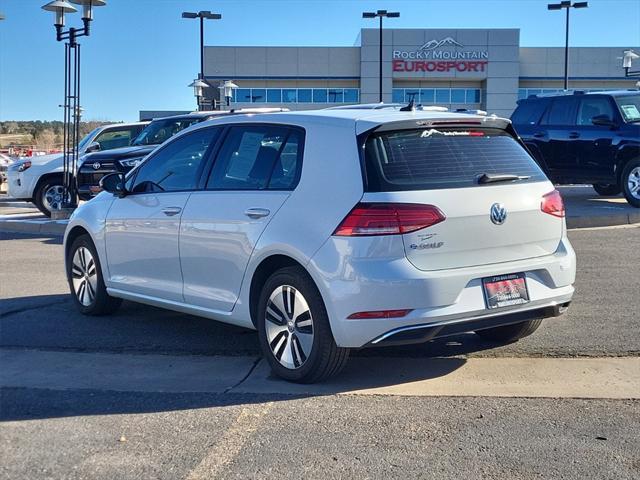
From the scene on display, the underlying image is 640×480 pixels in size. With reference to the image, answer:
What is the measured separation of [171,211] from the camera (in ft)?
19.6

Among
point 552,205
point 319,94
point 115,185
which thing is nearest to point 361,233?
point 552,205

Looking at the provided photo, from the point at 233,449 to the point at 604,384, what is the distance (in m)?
2.55

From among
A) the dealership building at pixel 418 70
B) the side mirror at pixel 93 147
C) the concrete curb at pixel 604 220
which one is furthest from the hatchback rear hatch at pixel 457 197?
the dealership building at pixel 418 70

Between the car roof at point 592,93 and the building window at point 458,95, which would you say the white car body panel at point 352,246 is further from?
the building window at point 458,95

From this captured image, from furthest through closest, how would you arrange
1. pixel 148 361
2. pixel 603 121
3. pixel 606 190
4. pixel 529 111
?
pixel 606 190 → pixel 529 111 → pixel 603 121 → pixel 148 361

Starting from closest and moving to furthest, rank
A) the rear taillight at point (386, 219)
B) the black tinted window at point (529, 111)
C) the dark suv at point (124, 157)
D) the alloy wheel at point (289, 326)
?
the rear taillight at point (386, 219), the alloy wheel at point (289, 326), the dark suv at point (124, 157), the black tinted window at point (529, 111)

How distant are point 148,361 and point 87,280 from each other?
1.71m

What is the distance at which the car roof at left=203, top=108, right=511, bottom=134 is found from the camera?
16.0 feet

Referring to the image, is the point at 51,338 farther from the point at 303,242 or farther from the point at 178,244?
the point at 303,242

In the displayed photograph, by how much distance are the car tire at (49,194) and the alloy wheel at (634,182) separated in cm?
1096

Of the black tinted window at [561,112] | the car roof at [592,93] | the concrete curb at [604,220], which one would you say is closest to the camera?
the concrete curb at [604,220]

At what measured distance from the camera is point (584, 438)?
13.5ft

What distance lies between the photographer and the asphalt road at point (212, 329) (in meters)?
5.90

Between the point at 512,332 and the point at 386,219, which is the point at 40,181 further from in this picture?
the point at 386,219
